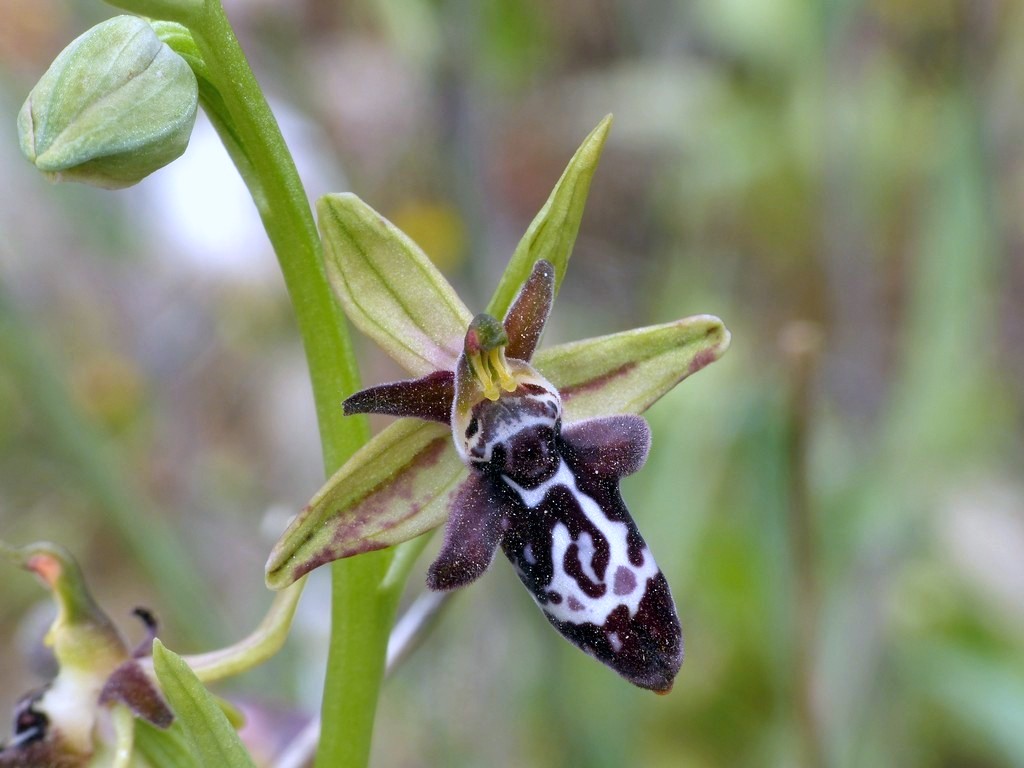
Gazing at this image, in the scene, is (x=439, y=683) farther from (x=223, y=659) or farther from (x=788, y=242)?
(x=788, y=242)

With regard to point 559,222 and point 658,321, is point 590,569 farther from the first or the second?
point 658,321

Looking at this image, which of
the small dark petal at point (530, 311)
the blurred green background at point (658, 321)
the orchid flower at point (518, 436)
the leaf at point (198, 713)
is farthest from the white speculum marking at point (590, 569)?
the blurred green background at point (658, 321)

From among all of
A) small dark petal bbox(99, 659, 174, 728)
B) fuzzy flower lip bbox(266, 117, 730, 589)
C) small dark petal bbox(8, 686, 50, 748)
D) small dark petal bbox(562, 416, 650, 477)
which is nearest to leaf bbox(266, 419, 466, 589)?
fuzzy flower lip bbox(266, 117, 730, 589)

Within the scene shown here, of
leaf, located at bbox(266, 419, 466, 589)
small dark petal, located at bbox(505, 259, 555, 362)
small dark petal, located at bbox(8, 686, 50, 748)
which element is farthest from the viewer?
small dark petal, located at bbox(8, 686, 50, 748)

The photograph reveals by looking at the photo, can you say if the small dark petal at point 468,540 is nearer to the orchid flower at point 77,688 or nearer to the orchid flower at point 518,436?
the orchid flower at point 518,436

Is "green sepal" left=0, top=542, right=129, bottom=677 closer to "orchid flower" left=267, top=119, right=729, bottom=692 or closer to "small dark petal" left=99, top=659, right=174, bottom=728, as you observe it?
"small dark petal" left=99, top=659, right=174, bottom=728

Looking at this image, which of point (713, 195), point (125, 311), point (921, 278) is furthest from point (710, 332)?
point (125, 311)
